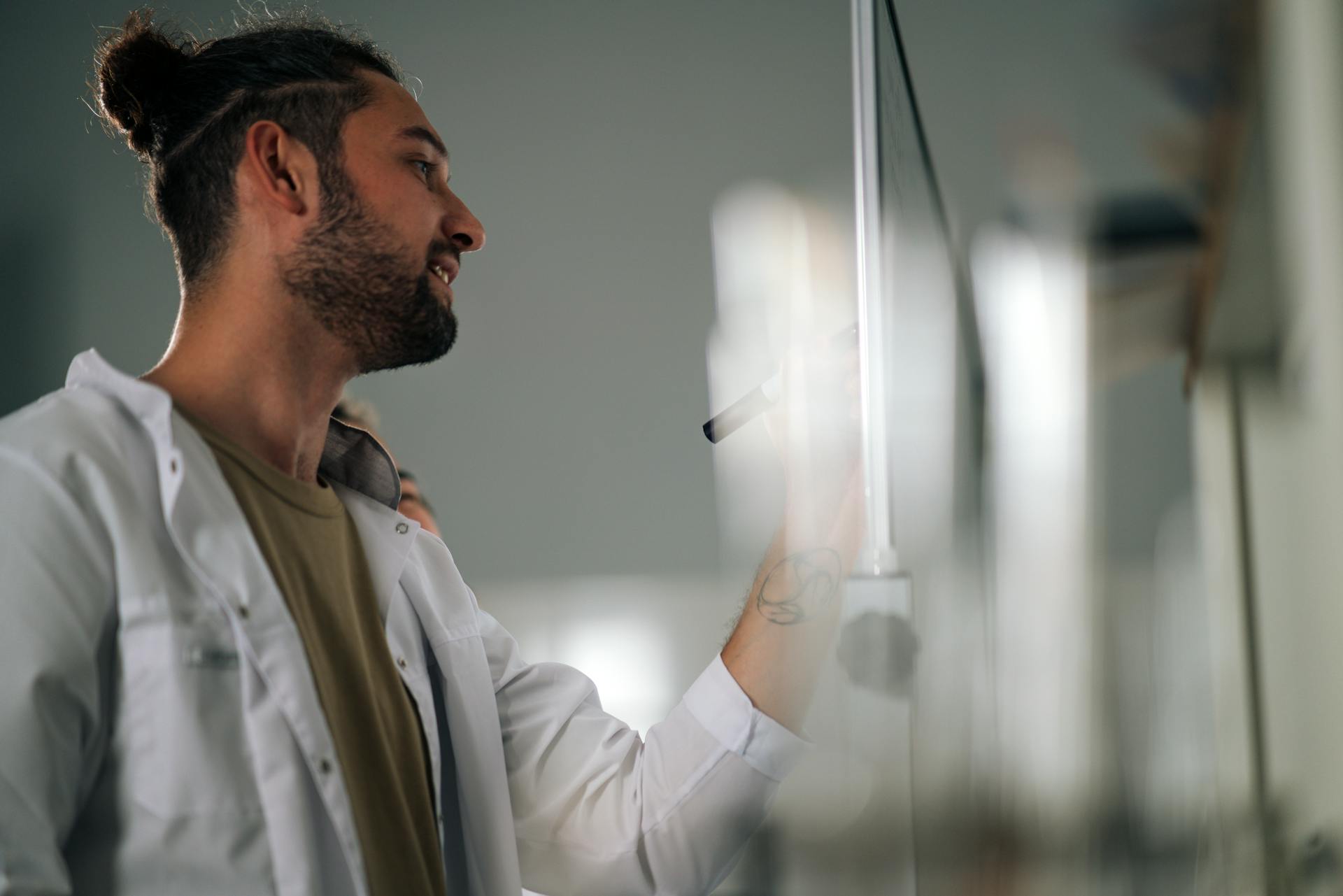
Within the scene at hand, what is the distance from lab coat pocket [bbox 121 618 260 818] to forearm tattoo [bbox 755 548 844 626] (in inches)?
14.7

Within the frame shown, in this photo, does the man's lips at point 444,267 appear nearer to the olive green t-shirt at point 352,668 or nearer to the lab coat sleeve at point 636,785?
the olive green t-shirt at point 352,668

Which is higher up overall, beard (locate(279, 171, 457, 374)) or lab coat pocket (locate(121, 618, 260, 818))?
beard (locate(279, 171, 457, 374))

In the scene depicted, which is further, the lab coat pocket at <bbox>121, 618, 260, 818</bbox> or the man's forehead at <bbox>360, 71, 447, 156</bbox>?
the man's forehead at <bbox>360, 71, 447, 156</bbox>

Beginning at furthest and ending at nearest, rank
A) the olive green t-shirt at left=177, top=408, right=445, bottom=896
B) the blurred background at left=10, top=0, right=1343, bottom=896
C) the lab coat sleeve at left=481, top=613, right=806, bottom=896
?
the lab coat sleeve at left=481, top=613, right=806, bottom=896 → the olive green t-shirt at left=177, top=408, right=445, bottom=896 → the blurred background at left=10, top=0, right=1343, bottom=896

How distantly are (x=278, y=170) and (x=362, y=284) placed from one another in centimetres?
11

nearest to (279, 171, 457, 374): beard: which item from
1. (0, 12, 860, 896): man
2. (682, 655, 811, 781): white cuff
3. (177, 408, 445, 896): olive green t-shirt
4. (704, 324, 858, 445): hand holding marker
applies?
(0, 12, 860, 896): man

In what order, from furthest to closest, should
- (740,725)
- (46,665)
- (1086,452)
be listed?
(740,725)
(46,665)
(1086,452)

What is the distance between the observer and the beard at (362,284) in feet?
2.83

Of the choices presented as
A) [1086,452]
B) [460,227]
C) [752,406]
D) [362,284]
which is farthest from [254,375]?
[1086,452]

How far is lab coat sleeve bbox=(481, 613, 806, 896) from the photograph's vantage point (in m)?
0.86

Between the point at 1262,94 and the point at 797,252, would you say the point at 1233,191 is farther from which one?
the point at 797,252

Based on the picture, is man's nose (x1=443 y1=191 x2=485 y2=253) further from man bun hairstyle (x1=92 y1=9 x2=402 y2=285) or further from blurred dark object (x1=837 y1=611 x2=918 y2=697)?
blurred dark object (x1=837 y1=611 x2=918 y2=697)

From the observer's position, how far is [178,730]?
0.65 m

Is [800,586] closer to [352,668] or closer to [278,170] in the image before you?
[352,668]
